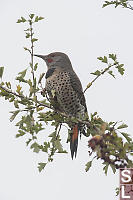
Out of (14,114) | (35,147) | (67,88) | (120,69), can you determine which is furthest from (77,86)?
(35,147)

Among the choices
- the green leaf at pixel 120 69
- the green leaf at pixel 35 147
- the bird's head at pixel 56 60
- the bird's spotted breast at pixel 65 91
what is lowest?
the green leaf at pixel 35 147

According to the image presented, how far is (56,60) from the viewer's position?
513 cm

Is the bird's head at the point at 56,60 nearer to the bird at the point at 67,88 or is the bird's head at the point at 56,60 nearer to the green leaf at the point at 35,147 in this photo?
the bird at the point at 67,88

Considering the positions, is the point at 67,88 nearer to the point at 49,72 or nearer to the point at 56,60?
the point at 49,72

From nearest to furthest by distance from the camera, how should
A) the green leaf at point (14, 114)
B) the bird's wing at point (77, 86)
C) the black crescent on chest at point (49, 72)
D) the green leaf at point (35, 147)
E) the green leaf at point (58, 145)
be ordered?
the green leaf at point (35, 147), the green leaf at point (14, 114), the green leaf at point (58, 145), the bird's wing at point (77, 86), the black crescent on chest at point (49, 72)

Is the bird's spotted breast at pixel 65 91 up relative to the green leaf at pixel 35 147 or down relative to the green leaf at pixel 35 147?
up

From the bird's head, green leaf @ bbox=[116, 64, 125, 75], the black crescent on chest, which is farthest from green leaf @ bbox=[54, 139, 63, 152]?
the bird's head

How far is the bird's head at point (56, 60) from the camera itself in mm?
5090

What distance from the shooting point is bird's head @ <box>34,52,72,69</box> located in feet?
16.7

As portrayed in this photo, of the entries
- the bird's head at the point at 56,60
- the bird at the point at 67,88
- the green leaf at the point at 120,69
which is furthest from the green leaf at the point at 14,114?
the bird's head at the point at 56,60

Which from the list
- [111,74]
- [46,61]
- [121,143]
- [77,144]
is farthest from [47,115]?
[46,61]

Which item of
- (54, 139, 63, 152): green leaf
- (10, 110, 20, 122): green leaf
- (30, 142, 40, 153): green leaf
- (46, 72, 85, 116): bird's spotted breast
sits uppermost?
(46, 72, 85, 116): bird's spotted breast

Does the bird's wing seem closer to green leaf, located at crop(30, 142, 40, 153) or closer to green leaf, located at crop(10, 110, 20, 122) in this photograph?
green leaf, located at crop(10, 110, 20, 122)

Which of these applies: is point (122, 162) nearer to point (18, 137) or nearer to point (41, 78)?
point (18, 137)
